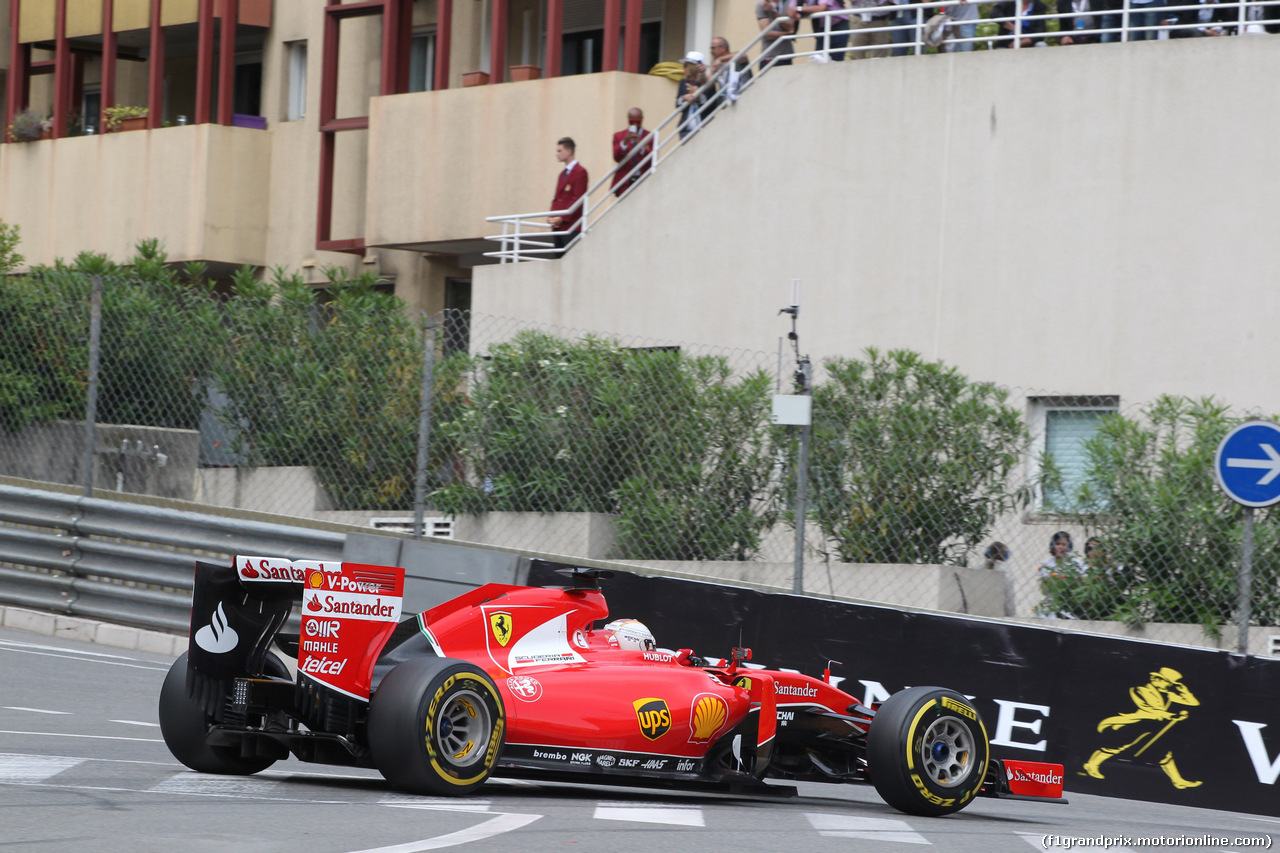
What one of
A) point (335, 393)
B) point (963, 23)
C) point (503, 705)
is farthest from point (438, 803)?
point (963, 23)

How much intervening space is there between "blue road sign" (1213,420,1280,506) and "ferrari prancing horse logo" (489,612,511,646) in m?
4.69

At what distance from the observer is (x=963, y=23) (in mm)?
17656

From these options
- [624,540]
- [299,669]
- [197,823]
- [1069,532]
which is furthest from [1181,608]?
[197,823]

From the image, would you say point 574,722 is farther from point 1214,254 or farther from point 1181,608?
point 1214,254

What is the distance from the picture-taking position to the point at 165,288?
54.9ft

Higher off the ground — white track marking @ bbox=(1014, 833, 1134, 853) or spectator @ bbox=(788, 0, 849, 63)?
spectator @ bbox=(788, 0, 849, 63)

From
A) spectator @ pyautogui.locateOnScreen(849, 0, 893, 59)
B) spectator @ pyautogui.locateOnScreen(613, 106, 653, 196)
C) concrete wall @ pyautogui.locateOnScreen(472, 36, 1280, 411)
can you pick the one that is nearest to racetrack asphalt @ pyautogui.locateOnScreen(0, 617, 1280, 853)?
concrete wall @ pyautogui.locateOnScreen(472, 36, 1280, 411)

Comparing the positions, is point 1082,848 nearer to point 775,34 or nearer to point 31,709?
point 31,709

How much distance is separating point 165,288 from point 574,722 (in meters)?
9.81

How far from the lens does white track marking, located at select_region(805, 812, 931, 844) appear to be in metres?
7.70

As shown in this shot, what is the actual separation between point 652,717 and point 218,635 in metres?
2.04

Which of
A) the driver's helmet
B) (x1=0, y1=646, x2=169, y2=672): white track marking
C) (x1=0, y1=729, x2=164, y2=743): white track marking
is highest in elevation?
the driver's helmet

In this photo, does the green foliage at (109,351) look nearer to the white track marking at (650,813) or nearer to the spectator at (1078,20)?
the spectator at (1078,20)

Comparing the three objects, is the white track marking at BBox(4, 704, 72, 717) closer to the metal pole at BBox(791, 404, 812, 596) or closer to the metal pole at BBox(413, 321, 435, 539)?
the metal pole at BBox(413, 321, 435, 539)
